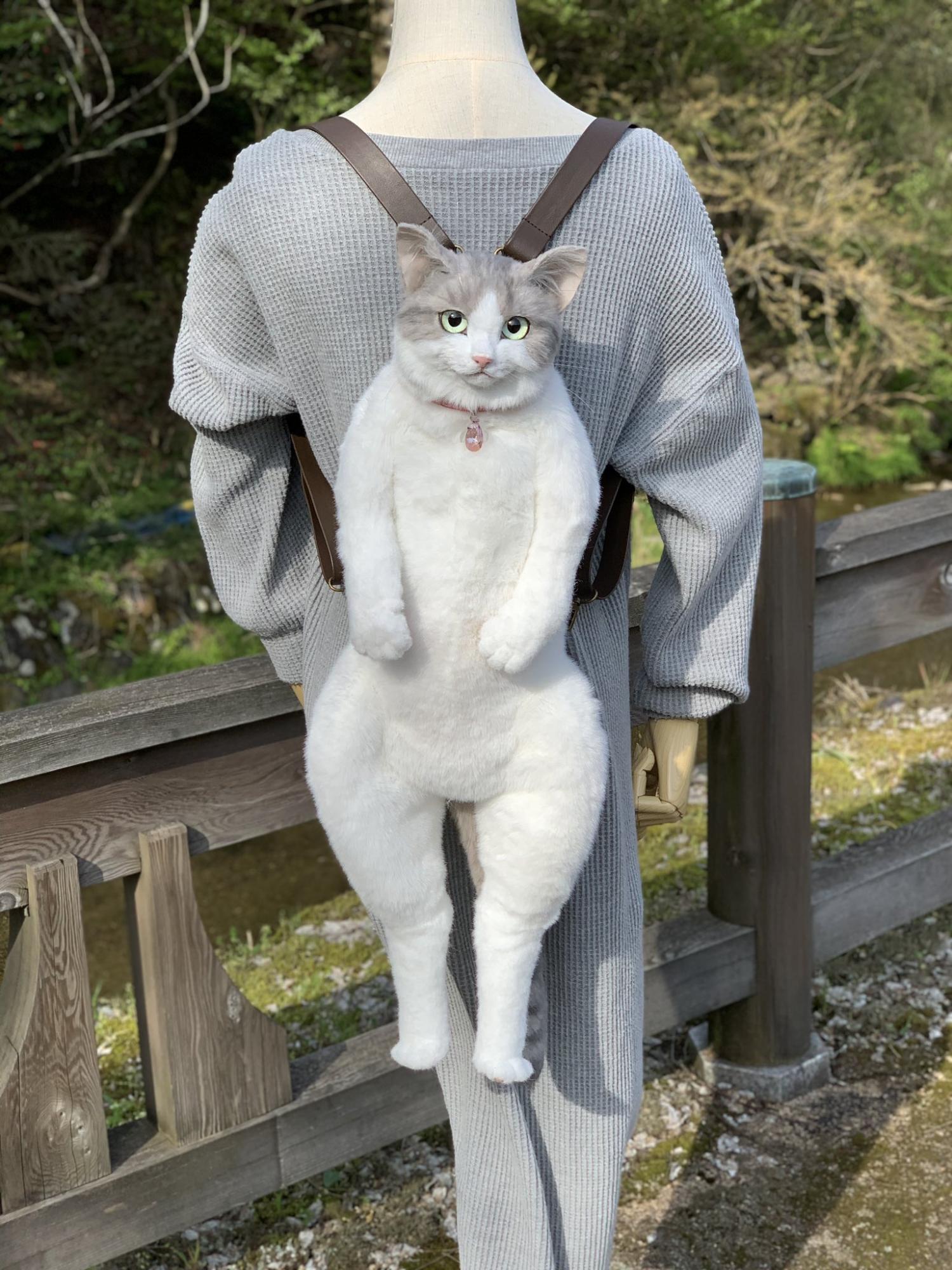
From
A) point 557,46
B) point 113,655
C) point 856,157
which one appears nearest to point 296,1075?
point 113,655

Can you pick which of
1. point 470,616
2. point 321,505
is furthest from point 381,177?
point 470,616

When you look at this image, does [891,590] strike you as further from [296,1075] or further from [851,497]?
[851,497]

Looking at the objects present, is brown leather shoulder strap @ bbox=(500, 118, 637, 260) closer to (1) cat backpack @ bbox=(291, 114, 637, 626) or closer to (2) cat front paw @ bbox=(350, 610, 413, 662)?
(1) cat backpack @ bbox=(291, 114, 637, 626)

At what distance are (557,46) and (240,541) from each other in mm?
9630

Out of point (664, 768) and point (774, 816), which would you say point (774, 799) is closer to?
point (774, 816)

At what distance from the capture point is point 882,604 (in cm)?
277

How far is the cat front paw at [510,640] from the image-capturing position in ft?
3.84

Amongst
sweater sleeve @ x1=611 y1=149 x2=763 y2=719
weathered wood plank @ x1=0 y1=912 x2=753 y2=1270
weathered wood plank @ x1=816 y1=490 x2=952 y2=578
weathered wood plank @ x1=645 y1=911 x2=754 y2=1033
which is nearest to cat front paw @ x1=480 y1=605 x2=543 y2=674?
sweater sleeve @ x1=611 y1=149 x2=763 y2=719

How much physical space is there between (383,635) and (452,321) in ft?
1.00

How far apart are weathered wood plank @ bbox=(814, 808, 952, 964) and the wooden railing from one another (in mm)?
282

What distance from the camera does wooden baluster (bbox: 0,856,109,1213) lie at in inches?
69.6

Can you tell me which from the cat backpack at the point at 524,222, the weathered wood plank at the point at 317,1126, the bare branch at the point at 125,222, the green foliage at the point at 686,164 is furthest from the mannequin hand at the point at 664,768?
the bare branch at the point at 125,222

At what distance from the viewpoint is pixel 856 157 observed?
1104 centimetres

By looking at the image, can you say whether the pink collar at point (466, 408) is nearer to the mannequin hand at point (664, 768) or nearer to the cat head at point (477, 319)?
the cat head at point (477, 319)
